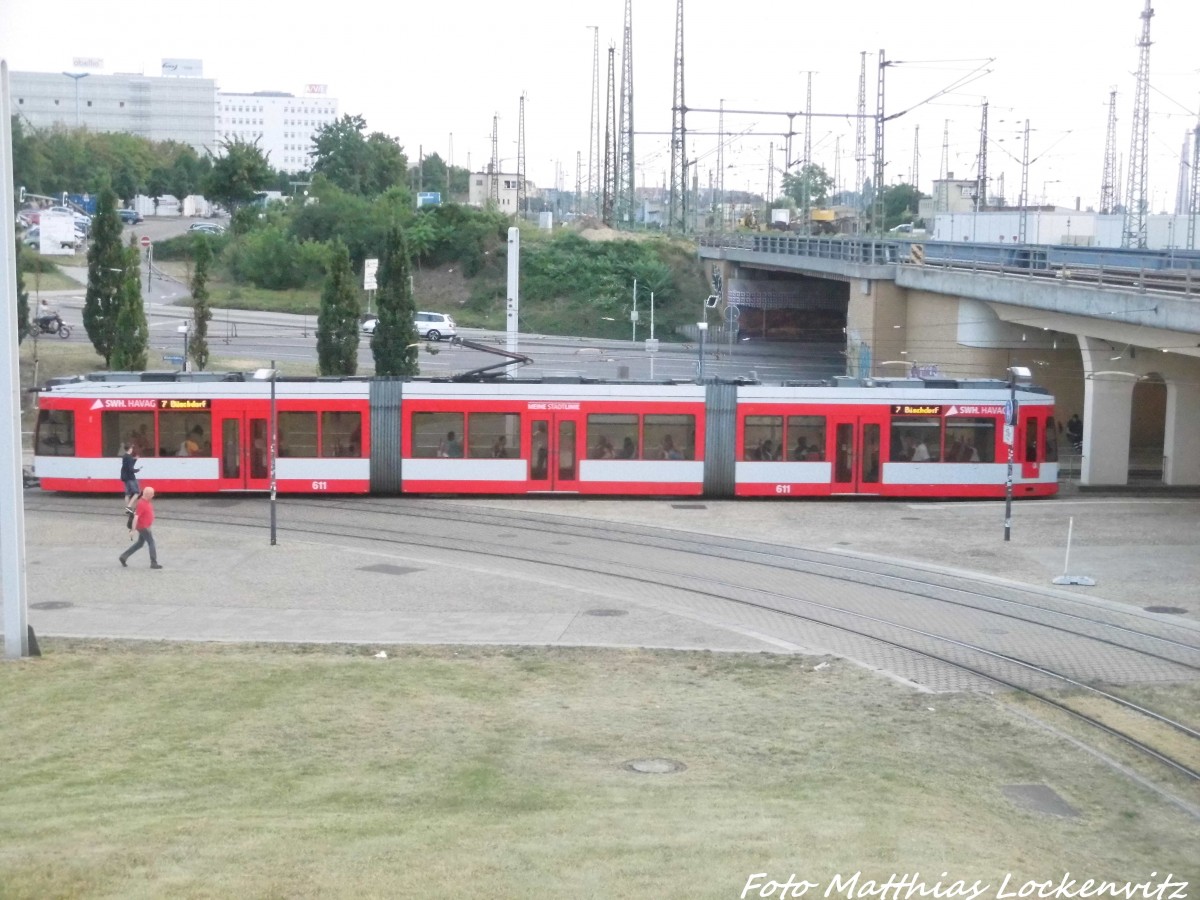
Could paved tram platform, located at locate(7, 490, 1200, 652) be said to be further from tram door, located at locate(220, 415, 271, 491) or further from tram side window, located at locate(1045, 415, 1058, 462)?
tram side window, located at locate(1045, 415, 1058, 462)

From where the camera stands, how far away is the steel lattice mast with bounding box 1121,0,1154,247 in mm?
42469

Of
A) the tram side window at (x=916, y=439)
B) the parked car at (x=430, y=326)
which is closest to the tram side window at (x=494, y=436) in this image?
the tram side window at (x=916, y=439)

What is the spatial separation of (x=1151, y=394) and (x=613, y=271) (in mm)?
38589

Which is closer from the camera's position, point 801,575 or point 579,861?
point 579,861

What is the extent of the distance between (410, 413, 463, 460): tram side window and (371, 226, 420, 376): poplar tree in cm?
1451

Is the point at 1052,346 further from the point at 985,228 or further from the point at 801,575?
the point at 985,228

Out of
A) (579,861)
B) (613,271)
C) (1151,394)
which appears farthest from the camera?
(613,271)

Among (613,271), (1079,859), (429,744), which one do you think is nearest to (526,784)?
(429,744)

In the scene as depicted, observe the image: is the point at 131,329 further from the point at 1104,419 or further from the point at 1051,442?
the point at 1104,419

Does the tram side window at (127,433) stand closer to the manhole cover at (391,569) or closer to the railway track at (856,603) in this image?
the railway track at (856,603)

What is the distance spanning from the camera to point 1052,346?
39.2 metres

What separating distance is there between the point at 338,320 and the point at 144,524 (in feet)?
75.8

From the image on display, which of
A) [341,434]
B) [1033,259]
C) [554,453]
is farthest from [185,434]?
[1033,259]

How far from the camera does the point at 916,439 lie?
29.9m
